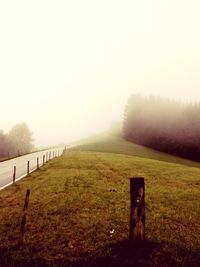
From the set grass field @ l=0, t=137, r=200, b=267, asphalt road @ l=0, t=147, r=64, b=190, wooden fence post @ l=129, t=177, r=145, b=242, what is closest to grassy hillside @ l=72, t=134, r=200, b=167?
asphalt road @ l=0, t=147, r=64, b=190

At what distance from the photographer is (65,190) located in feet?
69.6

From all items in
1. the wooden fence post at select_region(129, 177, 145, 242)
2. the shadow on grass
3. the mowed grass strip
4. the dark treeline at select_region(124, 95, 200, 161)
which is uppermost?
the dark treeline at select_region(124, 95, 200, 161)

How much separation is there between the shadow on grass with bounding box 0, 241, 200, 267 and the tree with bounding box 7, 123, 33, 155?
152033 mm

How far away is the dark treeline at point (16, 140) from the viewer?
153 metres

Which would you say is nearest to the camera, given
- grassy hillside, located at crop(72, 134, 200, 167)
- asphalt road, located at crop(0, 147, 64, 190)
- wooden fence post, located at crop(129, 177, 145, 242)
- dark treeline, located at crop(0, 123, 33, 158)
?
wooden fence post, located at crop(129, 177, 145, 242)

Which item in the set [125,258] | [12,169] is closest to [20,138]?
[12,169]

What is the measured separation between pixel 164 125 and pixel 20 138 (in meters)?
91.5

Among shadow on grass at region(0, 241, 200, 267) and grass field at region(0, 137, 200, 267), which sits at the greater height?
shadow on grass at region(0, 241, 200, 267)

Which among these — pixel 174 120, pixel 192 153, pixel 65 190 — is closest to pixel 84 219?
pixel 65 190

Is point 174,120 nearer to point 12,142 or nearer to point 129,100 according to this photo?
point 129,100

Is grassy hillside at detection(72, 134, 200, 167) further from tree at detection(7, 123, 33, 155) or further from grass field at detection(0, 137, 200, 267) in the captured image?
tree at detection(7, 123, 33, 155)

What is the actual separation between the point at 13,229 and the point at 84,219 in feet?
10.9

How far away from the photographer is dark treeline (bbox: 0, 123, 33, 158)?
152625mm

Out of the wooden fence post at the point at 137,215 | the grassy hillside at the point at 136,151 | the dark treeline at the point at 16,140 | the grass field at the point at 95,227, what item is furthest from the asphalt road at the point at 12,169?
the dark treeline at the point at 16,140
